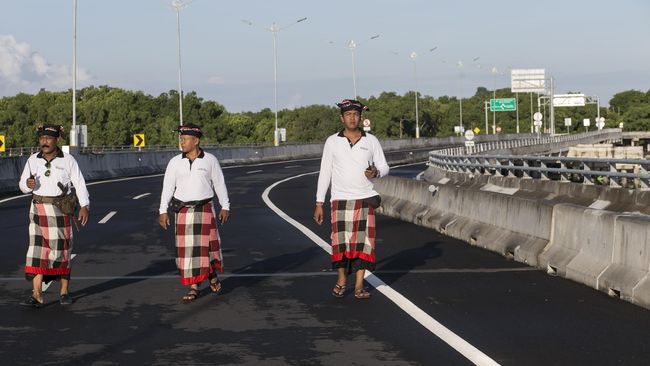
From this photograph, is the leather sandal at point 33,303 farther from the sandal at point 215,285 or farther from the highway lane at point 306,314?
the sandal at point 215,285

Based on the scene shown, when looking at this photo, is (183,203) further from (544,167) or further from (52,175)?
(544,167)

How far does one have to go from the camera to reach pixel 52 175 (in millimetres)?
9961

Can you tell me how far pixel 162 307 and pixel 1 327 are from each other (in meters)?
1.60

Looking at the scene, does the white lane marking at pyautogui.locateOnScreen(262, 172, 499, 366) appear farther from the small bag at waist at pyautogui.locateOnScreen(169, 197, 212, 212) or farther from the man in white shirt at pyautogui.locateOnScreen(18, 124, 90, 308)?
the man in white shirt at pyautogui.locateOnScreen(18, 124, 90, 308)

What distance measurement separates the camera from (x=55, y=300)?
10320 millimetres

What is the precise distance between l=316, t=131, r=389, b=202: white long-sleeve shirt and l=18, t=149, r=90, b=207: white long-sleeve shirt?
234cm

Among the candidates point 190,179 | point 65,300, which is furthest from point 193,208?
point 65,300

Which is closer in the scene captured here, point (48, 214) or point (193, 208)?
point (48, 214)

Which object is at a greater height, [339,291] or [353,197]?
[353,197]

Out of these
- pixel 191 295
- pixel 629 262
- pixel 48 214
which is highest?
pixel 48 214

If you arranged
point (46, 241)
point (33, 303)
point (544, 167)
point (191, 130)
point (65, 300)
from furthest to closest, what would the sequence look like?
1. point (544, 167)
2. point (191, 130)
3. point (65, 300)
4. point (46, 241)
5. point (33, 303)

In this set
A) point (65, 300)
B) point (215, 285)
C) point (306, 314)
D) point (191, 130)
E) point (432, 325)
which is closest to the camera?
point (432, 325)

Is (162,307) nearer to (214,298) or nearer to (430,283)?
(214,298)

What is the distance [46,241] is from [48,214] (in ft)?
0.85
